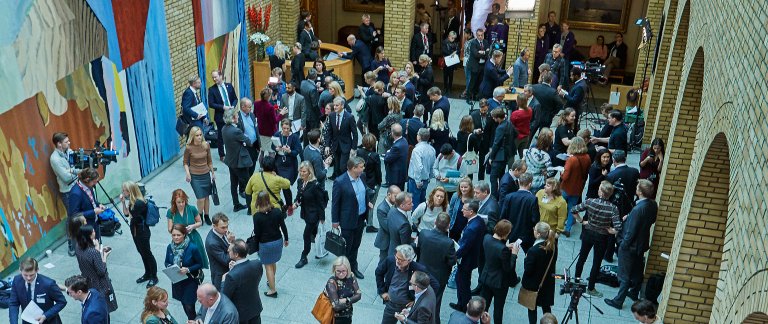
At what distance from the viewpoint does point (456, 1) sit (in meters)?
20.1

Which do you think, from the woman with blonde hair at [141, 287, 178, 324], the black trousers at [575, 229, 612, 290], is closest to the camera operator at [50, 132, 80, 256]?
the woman with blonde hair at [141, 287, 178, 324]

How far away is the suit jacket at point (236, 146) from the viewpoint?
34.8 ft

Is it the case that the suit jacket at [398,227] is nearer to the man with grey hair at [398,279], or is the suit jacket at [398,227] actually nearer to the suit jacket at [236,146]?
the man with grey hair at [398,279]

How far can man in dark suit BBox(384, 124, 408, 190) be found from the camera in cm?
1048

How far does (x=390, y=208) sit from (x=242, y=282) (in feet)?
6.79

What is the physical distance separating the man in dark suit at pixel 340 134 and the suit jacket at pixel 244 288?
14.7ft

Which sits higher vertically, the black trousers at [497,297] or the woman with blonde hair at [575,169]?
the woman with blonde hair at [575,169]

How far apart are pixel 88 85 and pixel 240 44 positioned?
17.4 ft

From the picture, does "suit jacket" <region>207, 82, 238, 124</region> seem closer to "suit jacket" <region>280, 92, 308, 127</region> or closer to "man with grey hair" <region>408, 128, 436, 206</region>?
"suit jacket" <region>280, 92, 308, 127</region>

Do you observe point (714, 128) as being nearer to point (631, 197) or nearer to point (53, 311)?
point (631, 197)

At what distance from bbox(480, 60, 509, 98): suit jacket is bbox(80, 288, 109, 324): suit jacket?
10.2 meters

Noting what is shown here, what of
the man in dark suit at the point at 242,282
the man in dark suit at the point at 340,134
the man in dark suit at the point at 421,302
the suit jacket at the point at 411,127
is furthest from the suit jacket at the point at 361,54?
the man in dark suit at the point at 421,302

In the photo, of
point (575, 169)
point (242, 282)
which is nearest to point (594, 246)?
point (575, 169)

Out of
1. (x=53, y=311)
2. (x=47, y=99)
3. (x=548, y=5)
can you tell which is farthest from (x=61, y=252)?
(x=548, y=5)
